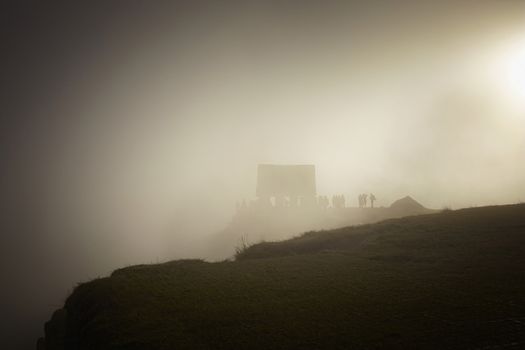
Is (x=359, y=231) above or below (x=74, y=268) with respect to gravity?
above

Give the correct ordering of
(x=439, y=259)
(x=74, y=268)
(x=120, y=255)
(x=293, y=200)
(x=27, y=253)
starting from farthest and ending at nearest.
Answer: (x=27, y=253) < (x=120, y=255) < (x=74, y=268) < (x=293, y=200) < (x=439, y=259)

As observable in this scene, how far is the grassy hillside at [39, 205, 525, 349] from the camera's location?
15.8 feet

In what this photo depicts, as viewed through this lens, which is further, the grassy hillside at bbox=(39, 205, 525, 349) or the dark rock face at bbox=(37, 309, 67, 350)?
the dark rock face at bbox=(37, 309, 67, 350)

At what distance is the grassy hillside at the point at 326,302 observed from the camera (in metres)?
4.81

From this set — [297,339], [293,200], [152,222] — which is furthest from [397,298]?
[152,222]

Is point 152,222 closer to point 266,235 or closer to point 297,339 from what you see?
point 266,235

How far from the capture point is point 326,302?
645cm

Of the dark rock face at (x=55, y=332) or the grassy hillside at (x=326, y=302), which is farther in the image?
the dark rock face at (x=55, y=332)

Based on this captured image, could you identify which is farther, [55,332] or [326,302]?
[55,332]

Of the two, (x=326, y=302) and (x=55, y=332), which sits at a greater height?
(x=326, y=302)

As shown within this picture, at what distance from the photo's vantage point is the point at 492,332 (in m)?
4.65

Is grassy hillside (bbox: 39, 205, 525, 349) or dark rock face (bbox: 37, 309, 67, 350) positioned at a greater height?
grassy hillside (bbox: 39, 205, 525, 349)

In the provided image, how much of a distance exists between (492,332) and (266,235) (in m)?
50.8

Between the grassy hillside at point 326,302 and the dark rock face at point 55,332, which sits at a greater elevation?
the grassy hillside at point 326,302
